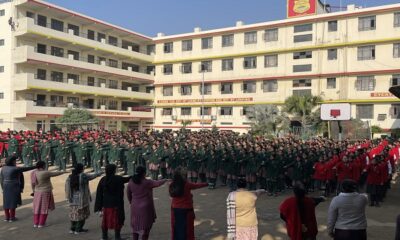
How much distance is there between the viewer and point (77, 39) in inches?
1462

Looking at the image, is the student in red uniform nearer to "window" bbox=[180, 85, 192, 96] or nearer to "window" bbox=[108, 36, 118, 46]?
"window" bbox=[180, 85, 192, 96]

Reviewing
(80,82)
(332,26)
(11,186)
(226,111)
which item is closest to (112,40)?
(80,82)

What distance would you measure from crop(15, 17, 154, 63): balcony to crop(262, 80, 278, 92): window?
14.3 metres

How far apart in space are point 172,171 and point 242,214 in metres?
8.85

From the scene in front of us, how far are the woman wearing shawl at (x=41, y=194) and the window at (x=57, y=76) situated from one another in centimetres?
3038

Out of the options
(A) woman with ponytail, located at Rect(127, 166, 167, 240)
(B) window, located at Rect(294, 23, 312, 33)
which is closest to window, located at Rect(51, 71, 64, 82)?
(B) window, located at Rect(294, 23, 312, 33)

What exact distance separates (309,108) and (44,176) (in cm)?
2656

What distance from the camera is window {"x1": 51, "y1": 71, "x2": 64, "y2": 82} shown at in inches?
1432

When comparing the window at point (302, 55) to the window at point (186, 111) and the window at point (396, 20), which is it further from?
the window at point (186, 111)

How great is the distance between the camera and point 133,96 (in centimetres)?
4344

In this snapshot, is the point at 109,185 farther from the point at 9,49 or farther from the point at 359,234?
the point at 9,49

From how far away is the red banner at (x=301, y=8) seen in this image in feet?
124

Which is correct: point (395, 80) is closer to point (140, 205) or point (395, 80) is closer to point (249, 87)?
point (249, 87)

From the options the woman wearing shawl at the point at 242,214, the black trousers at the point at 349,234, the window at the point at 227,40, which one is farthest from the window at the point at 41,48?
the black trousers at the point at 349,234
